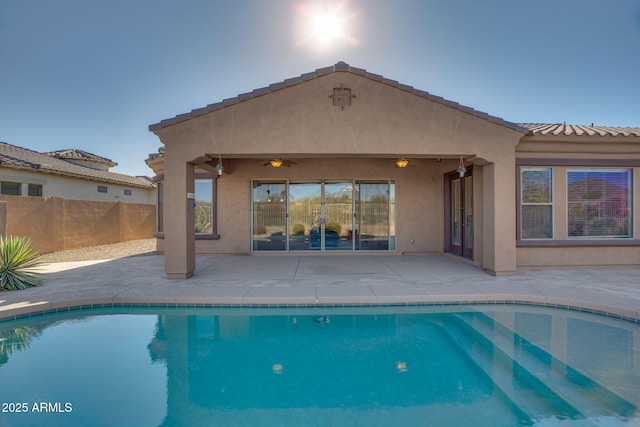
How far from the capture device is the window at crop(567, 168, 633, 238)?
8.49 metres

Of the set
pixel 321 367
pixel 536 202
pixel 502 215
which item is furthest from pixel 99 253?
pixel 536 202

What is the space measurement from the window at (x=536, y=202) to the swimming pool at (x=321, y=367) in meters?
Result: 3.40

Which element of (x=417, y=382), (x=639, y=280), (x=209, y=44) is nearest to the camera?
(x=417, y=382)

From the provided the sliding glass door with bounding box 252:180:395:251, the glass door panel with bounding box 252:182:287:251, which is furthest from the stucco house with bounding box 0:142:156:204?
the sliding glass door with bounding box 252:180:395:251

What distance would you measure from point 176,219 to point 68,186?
570 inches

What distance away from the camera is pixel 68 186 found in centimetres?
1722

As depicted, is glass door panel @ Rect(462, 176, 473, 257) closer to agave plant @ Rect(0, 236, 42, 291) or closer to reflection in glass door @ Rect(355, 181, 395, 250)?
reflection in glass door @ Rect(355, 181, 395, 250)

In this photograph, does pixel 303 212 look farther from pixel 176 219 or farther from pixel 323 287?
pixel 323 287

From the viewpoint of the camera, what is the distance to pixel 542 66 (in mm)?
12133

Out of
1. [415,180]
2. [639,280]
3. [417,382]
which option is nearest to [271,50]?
[415,180]

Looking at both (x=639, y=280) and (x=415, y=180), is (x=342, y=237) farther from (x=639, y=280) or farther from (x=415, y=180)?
(x=639, y=280)

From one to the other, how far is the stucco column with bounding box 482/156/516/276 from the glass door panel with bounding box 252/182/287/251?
6.52 meters

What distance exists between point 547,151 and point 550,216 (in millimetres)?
1727

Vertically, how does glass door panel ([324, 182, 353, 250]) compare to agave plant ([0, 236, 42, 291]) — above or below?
above
